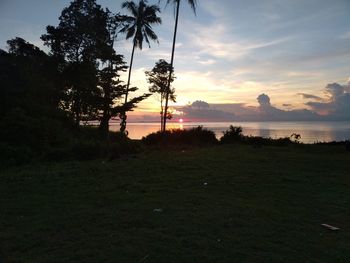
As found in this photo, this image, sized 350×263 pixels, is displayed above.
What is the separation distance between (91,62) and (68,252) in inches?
1230

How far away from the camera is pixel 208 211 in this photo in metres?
6.60

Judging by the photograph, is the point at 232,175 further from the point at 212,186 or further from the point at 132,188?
the point at 132,188

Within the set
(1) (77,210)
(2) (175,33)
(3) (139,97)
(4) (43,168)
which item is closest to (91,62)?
(3) (139,97)

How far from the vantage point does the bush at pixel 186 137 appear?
25.1 meters

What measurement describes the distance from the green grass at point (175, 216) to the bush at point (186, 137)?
1351 cm

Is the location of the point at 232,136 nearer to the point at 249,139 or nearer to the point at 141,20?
the point at 249,139

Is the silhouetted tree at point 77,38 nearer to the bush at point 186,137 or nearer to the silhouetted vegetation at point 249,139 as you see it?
the bush at point 186,137

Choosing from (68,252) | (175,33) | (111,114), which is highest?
(175,33)

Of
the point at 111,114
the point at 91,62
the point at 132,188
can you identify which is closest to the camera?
the point at 132,188

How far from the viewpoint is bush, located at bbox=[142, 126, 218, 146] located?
25.1 m

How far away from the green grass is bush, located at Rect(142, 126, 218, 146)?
13.5 metres

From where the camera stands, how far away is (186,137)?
25594 millimetres

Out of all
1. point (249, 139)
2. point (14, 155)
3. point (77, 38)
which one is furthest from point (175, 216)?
point (77, 38)

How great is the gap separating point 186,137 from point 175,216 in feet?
63.6
